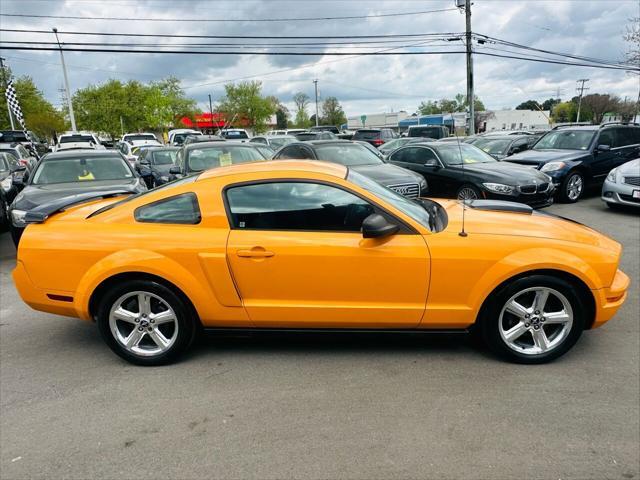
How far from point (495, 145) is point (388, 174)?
8.41m

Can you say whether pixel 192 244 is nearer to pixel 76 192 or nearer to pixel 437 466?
pixel 437 466

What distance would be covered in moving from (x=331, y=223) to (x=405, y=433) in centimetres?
148

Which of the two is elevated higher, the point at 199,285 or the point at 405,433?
the point at 199,285

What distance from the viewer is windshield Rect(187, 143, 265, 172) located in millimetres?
8797

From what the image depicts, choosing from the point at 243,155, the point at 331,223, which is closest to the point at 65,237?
the point at 331,223

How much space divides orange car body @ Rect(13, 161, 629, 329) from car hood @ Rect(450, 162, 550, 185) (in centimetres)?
511

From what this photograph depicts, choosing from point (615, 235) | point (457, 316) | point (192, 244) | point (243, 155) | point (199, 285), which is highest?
point (243, 155)

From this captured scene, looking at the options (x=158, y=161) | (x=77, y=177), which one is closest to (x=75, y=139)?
(x=158, y=161)

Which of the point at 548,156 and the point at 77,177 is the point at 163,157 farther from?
the point at 548,156

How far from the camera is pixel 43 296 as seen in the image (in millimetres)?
3346

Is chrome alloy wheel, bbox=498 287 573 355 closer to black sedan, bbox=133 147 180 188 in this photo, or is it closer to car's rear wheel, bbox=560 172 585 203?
car's rear wheel, bbox=560 172 585 203

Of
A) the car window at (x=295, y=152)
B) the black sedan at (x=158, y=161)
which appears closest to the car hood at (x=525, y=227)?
the car window at (x=295, y=152)

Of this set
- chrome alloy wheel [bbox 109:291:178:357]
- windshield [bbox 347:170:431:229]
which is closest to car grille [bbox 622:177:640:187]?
windshield [bbox 347:170:431:229]

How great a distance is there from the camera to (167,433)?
2.65 m
